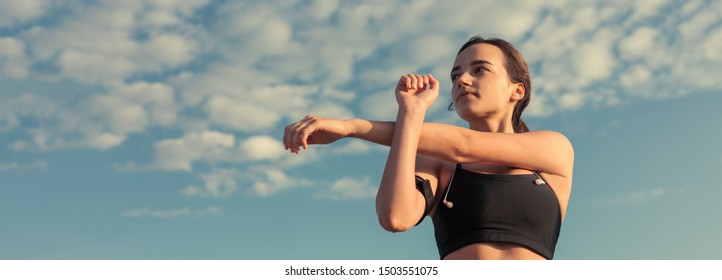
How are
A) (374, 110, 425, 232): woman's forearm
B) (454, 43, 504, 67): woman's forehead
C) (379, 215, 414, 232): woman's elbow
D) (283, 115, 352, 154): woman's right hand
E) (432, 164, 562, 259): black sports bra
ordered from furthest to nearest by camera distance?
→ 1. (454, 43, 504, 67): woman's forehead
2. (432, 164, 562, 259): black sports bra
3. (379, 215, 414, 232): woman's elbow
4. (374, 110, 425, 232): woman's forearm
5. (283, 115, 352, 154): woman's right hand

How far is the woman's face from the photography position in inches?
221

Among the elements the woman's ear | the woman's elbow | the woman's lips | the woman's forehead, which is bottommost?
the woman's elbow

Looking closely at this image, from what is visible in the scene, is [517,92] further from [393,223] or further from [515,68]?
[393,223]

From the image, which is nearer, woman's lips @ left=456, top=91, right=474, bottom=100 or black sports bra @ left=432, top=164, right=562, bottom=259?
black sports bra @ left=432, top=164, right=562, bottom=259

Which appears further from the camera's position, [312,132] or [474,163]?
[474,163]

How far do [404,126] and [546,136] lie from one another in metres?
1.60

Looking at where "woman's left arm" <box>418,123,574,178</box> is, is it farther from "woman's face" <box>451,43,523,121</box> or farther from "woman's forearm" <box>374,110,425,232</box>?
"woman's face" <box>451,43,523,121</box>

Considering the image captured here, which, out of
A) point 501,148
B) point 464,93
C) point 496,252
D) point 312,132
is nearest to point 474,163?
point 501,148

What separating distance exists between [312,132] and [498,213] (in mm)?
1581

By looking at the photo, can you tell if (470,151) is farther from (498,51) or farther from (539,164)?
(498,51)

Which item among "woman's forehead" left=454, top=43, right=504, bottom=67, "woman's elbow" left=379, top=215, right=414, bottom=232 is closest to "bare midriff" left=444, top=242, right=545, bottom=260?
"woman's elbow" left=379, top=215, right=414, bottom=232

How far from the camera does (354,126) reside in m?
4.67

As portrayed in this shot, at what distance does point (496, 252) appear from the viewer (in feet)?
16.3
